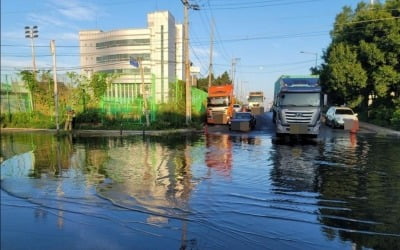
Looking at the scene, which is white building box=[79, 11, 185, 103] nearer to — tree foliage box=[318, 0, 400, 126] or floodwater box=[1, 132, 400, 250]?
tree foliage box=[318, 0, 400, 126]

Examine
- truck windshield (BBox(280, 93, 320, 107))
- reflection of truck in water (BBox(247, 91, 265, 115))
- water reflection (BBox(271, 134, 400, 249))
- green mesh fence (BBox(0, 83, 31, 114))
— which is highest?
reflection of truck in water (BBox(247, 91, 265, 115))

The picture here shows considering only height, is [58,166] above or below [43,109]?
below

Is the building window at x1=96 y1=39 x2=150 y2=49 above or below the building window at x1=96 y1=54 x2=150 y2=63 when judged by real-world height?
above

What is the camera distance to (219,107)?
39719 millimetres

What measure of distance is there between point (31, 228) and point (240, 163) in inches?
367

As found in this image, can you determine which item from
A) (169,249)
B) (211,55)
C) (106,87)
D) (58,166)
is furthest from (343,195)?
(211,55)

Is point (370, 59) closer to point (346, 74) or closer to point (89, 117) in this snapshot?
point (346, 74)

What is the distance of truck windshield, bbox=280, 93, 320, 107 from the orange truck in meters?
15.8

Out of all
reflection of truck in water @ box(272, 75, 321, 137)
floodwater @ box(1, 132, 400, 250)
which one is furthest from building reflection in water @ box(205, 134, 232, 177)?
reflection of truck in water @ box(272, 75, 321, 137)

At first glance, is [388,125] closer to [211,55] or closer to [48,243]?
[211,55]

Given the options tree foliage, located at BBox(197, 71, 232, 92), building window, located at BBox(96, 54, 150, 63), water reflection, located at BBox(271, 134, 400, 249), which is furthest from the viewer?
building window, located at BBox(96, 54, 150, 63)

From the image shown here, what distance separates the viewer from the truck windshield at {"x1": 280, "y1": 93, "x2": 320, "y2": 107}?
2314cm

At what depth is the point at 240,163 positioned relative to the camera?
1495 centimetres

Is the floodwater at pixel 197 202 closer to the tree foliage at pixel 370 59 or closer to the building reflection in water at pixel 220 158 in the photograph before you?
the building reflection in water at pixel 220 158
